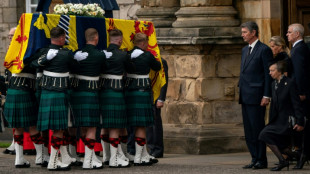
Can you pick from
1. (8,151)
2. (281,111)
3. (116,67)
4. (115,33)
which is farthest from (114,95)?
(8,151)

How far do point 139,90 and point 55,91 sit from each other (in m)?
1.22

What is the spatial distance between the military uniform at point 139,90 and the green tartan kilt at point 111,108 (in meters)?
0.26

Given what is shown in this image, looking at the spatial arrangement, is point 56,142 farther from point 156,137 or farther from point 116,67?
point 156,137

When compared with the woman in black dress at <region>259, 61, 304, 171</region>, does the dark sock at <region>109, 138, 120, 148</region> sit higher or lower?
lower

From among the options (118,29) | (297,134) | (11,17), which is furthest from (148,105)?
(11,17)

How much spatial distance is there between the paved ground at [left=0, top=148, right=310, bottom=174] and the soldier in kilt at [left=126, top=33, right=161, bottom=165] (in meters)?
0.29

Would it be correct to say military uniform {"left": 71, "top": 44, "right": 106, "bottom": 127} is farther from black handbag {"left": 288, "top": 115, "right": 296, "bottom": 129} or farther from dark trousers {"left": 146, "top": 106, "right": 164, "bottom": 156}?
black handbag {"left": 288, "top": 115, "right": 296, "bottom": 129}

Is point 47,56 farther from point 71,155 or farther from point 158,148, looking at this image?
point 158,148

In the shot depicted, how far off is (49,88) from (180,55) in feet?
10.8

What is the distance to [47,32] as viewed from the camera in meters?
12.6

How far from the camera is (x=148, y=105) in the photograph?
511 inches

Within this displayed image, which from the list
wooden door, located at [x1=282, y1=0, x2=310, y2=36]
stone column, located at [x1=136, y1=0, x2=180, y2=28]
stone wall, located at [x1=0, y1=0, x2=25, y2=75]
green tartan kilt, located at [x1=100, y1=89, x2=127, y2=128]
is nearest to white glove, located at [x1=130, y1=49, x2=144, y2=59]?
green tartan kilt, located at [x1=100, y1=89, x2=127, y2=128]

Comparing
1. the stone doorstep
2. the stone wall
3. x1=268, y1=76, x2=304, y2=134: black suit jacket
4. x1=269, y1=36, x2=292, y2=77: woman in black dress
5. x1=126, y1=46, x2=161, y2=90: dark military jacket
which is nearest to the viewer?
x1=268, y1=76, x2=304, y2=134: black suit jacket

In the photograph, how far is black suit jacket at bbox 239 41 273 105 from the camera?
12.4 metres
